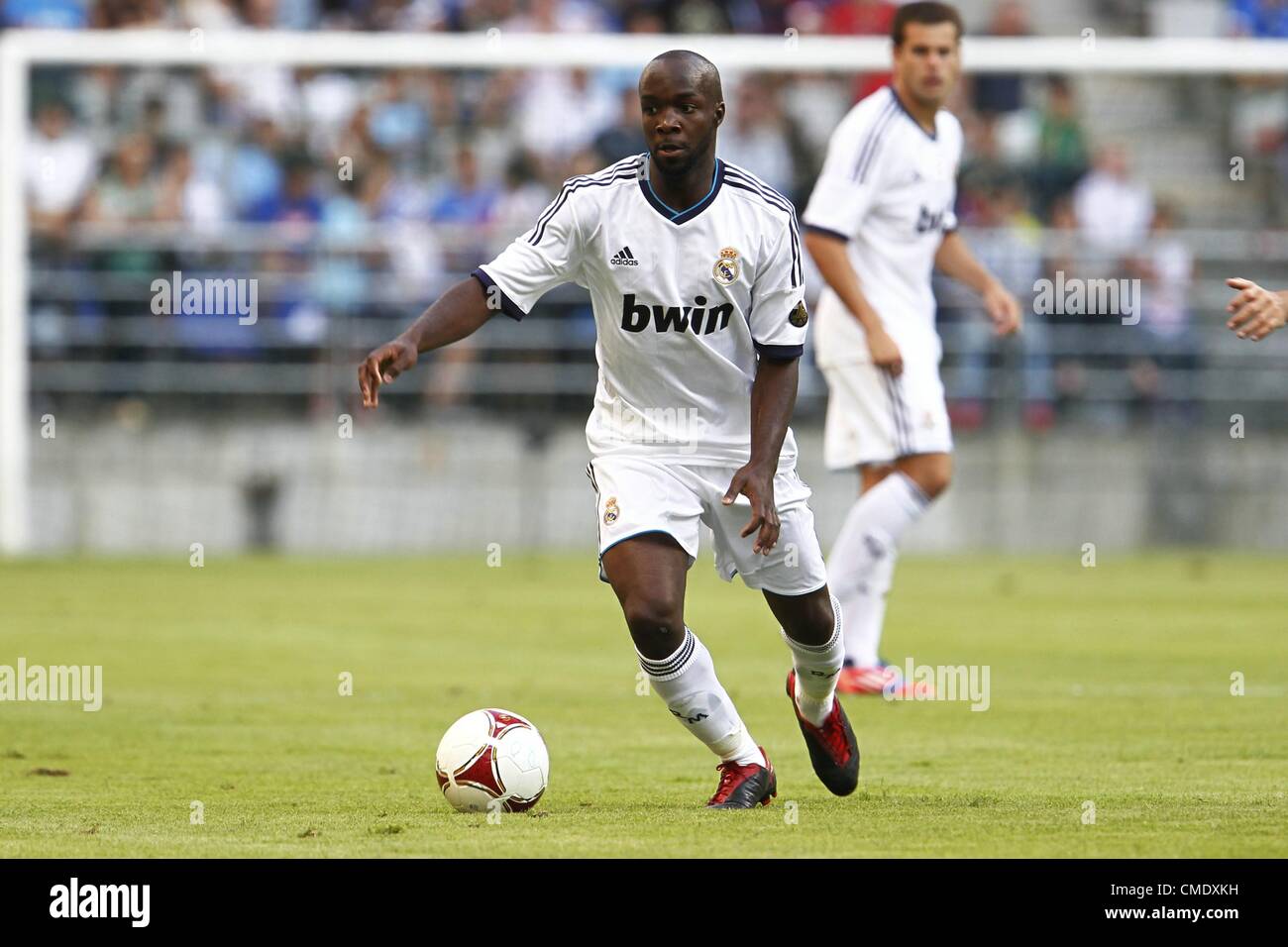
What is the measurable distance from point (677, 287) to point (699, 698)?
4.31ft

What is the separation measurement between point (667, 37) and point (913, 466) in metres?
9.97

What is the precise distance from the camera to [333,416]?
66.1ft

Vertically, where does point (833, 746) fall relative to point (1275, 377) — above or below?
below

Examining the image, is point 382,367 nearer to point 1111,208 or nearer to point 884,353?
point 884,353

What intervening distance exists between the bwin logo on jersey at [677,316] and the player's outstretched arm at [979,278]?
416 cm

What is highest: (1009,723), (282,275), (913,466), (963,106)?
(963,106)

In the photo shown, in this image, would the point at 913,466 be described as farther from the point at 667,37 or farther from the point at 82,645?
the point at 667,37

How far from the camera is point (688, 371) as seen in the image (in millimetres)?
7129

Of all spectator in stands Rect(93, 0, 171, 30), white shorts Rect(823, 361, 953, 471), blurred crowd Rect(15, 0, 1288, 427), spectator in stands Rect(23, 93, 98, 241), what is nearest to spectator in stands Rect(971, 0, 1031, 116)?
blurred crowd Rect(15, 0, 1288, 427)

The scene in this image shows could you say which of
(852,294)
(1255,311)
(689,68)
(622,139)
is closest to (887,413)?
(852,294)

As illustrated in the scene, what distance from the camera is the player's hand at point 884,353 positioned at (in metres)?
10.4
